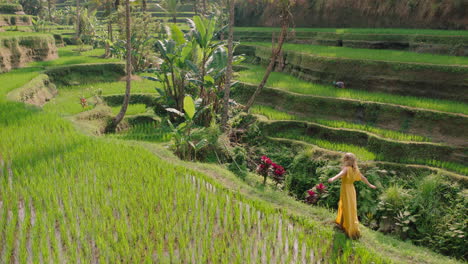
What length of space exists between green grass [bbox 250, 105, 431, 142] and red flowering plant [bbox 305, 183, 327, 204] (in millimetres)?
2054

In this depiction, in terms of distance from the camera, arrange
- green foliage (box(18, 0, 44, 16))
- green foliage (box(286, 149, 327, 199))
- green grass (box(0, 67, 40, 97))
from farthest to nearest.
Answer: green foliage (box(18, 0, 44, 16)) < green grass (box(0, 67, 40, 97)) < green foliage (box(286, 149, 327, 199))

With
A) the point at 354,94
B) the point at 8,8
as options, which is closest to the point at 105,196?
the point at 354,94

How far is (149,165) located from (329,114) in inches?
172

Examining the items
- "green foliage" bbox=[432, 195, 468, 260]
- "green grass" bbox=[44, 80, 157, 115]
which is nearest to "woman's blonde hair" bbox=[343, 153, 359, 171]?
"green foliage" bbox=[432, 195, 468, 260]

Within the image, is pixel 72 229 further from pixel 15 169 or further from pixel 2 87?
pixel 2 87

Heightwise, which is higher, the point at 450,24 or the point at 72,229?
the point at 450,24

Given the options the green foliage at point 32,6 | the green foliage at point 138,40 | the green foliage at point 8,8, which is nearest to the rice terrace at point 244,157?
the green foliage at point 138,40

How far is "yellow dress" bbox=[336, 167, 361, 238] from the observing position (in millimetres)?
3744

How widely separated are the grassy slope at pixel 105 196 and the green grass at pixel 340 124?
2495 mm

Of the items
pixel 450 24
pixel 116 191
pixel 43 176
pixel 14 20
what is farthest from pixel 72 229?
pixel 14 20

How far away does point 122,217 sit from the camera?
12.3 ft

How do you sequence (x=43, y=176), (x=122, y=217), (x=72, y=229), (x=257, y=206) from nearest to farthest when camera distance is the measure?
(x=72, y=229)
(x=122, y=217)
(x=257, y=206)
(x=43, y=176)

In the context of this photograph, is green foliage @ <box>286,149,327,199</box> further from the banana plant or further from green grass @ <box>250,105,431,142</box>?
the banana plant

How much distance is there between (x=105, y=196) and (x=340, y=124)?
190 inches
